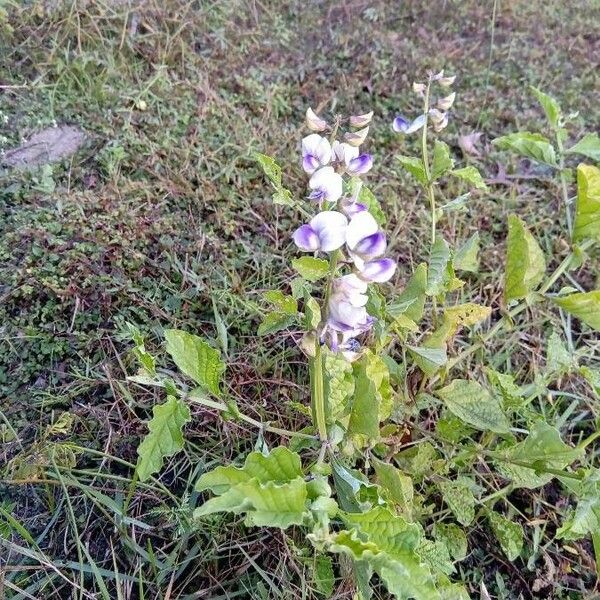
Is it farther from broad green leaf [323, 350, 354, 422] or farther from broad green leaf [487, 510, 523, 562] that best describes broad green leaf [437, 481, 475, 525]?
broad green leaf [323, 350, 354, 422]

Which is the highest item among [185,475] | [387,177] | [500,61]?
[500,61]

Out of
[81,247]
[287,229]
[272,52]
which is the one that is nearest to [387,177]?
[287,229]

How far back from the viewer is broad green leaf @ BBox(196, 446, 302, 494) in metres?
0.92

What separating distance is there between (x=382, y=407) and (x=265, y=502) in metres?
0.47

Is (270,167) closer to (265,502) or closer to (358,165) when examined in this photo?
(358,165)

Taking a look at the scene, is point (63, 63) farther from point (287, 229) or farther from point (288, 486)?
point (288, 486)

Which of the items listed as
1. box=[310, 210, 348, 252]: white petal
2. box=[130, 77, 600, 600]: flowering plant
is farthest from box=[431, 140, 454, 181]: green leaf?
box=[310, 210, 348, 252]: white petal

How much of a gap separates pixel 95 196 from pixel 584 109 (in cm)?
170

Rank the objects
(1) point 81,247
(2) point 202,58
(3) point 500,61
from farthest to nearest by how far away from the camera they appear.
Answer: (3) point 500,61 < (2) point 202,58 < (1) point 81,247

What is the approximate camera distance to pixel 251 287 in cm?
178

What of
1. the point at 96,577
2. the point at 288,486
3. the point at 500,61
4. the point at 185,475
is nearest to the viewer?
the point at 288,486

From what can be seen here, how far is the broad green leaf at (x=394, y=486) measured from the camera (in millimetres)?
1160

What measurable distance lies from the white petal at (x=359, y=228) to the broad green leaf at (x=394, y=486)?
450 mm

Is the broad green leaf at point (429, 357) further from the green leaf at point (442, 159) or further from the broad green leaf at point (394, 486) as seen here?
the green leaf at point (442, 159)
